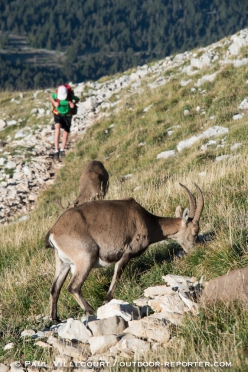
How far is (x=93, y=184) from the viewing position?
11.3 meters

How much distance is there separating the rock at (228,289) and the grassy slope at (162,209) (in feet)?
0.34

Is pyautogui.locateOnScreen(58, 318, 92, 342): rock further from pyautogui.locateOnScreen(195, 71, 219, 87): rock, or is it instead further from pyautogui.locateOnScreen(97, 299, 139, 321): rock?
pyautogui.locateOnScreen(195, 71, 219, 87): rock

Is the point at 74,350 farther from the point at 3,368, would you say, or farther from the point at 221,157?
the point at 221,157

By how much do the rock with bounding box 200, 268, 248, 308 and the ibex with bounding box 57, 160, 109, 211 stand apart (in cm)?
546

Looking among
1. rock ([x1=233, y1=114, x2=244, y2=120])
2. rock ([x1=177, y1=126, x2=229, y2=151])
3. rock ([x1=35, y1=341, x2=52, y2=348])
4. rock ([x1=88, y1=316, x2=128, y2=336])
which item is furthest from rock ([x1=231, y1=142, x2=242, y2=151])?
rock ([x1=35, y1=341, x2=52, y2=348])

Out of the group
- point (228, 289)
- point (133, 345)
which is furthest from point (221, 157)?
point (133, 345)

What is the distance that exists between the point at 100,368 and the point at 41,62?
166m

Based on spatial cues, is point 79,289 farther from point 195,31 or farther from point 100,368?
point 195,31

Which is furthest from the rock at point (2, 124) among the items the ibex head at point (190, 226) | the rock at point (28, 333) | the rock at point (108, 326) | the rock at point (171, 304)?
the rock at point (108, 326)

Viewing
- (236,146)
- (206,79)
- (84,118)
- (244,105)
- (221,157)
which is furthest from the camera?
(84,118)

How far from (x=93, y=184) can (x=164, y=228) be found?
150 inches

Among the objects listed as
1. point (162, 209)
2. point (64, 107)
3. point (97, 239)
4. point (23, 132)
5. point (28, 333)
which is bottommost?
point (23, 132)

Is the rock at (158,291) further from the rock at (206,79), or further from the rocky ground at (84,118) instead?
the rock at (206,79)

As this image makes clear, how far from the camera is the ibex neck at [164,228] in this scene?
759 centimetres
